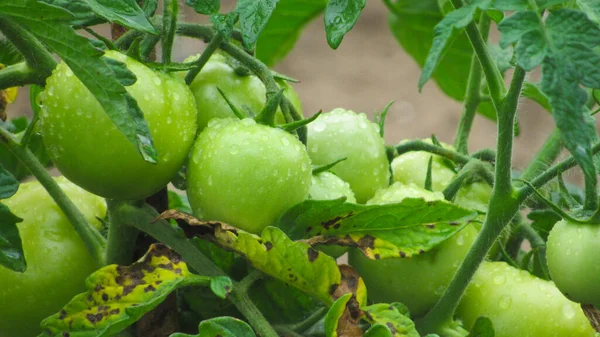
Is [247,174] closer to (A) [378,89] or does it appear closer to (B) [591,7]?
(B) [591,7]

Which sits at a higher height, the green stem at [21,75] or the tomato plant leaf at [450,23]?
the tomato plant leaf at [450,23]

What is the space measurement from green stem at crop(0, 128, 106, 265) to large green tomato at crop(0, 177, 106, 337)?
16 millimetres

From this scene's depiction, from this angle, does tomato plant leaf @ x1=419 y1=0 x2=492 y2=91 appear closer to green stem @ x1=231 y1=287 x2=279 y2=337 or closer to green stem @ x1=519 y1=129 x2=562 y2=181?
green stem @ x1=231 y1=287 x2=279 y2=337

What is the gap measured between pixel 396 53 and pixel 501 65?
353cm

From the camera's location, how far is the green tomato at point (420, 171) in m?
→ 0.70

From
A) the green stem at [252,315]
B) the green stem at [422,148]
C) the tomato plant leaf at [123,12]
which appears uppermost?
the tomato plant leaf at [123,12]

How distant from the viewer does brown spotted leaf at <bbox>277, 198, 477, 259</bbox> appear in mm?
531

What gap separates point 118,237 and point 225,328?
13cm

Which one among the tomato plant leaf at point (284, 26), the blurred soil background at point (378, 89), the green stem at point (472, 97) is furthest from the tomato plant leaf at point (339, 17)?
the blurred soil background at point (378, 89)

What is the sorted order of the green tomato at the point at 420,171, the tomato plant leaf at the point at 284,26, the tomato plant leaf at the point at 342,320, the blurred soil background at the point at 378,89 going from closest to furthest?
the tomato plant leaf at the point at 342,320 < the green tomato at the point at 420,171 < the tomato plant leaf at the point at 284,26 < the blurred soil background at the point at 378,89

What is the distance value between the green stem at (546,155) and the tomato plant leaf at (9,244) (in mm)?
469

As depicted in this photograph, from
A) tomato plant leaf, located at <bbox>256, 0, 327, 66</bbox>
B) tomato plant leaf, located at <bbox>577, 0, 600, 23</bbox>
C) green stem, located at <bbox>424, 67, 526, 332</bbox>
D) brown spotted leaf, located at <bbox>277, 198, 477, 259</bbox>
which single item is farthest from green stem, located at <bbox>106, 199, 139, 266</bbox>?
tomato plant leaf, located at <bbox>256, 0, 327, 66</bbox>

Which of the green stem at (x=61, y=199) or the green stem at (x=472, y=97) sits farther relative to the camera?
the green stem at (x=472, y=97)

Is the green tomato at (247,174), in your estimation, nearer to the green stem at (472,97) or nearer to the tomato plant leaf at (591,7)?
the tomato plant leaf at (591,7)
